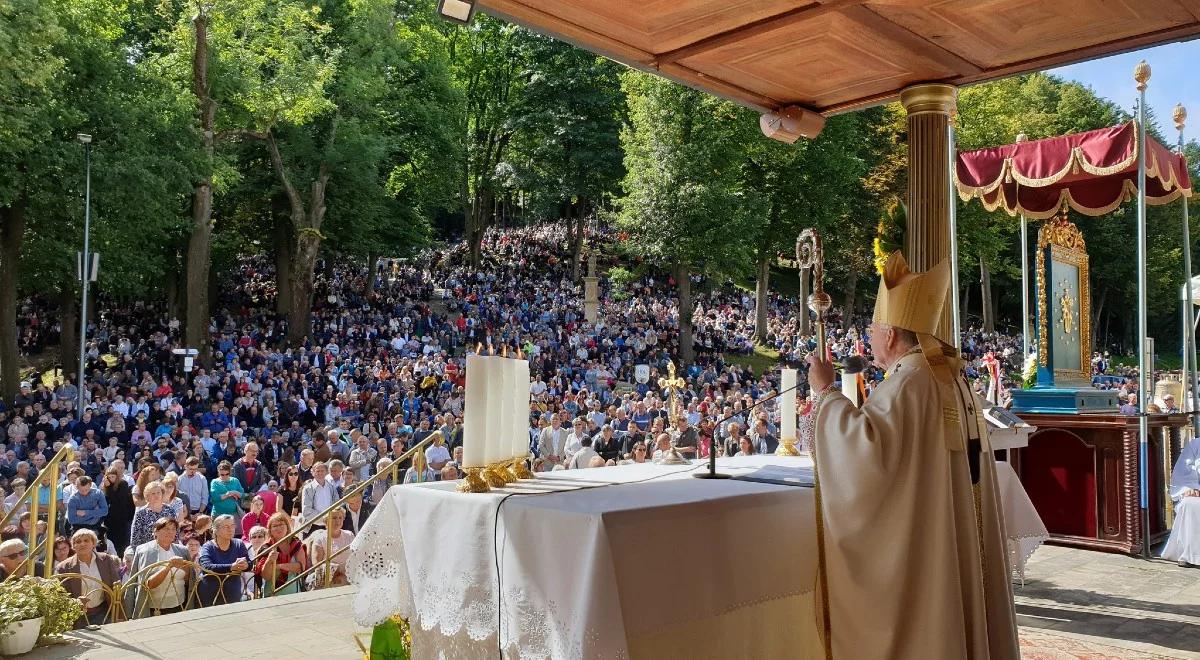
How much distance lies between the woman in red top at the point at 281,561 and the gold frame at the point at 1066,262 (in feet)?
20.7

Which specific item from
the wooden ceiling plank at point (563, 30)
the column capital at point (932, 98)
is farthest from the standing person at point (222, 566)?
the column capital at point (932, 98)

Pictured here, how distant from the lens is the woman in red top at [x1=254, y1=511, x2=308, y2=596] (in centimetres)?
668

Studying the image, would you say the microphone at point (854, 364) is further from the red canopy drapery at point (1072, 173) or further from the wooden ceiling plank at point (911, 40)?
the red canopy drapery at point (1072, 173)

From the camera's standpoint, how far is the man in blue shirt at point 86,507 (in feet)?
28.3

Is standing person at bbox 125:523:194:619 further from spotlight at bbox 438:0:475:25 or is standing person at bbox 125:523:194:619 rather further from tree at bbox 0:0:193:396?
tree at bbox 0:0:193:396

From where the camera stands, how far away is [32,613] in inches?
190

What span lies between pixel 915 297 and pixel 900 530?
32.2 inches

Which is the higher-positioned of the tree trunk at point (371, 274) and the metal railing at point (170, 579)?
the tree trunk at point (371, 274)

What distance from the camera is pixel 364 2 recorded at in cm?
2598

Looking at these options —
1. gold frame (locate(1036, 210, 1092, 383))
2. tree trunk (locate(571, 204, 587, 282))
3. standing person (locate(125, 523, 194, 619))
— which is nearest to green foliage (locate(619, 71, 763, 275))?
tree trunk (locate(571, 204, 587, 282))

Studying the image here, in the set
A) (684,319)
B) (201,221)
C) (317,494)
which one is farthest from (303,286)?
(317,494)

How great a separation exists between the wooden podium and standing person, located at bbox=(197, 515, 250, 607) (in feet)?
19.5

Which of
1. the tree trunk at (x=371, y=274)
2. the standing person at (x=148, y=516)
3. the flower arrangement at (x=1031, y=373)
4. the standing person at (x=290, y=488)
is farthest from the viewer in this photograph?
the tree trunk at (x=371, y=274)

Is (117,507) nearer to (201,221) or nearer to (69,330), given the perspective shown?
(201,221)
